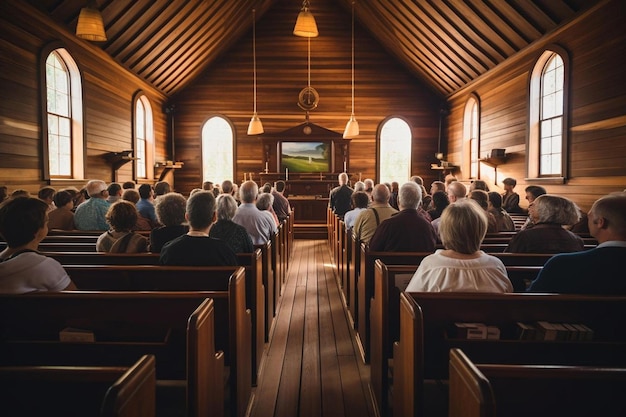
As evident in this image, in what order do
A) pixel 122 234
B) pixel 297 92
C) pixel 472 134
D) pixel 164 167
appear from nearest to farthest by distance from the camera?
pixel 122 234
pixel 472 134
pixel 164 167
pixel 297 92

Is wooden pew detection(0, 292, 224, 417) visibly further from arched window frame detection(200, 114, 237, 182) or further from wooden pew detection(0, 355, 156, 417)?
arched window frame detection(200, 114, 237, 182)

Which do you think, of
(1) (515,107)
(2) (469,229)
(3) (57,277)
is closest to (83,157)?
(3) (57,277)

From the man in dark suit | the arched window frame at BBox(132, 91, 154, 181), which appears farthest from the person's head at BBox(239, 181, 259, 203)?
the arched window frame at BBox(132, 91, 154, 181)

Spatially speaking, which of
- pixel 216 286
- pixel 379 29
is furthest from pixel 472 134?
pixel 216 286

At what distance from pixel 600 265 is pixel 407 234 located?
57.3 inches

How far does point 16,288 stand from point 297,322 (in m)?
2.44

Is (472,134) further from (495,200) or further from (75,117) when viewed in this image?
(75,117)

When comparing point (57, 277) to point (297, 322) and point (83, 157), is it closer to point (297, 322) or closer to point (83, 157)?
point (297, 322)

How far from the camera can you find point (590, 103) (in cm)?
596

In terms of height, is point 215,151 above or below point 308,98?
below

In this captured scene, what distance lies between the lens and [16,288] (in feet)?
6.29

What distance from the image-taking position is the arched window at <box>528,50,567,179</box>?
22.8 ft

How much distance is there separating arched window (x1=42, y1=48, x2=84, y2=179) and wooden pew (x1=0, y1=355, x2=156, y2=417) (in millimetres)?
5917

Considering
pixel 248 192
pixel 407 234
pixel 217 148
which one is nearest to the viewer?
pixel 407 234
